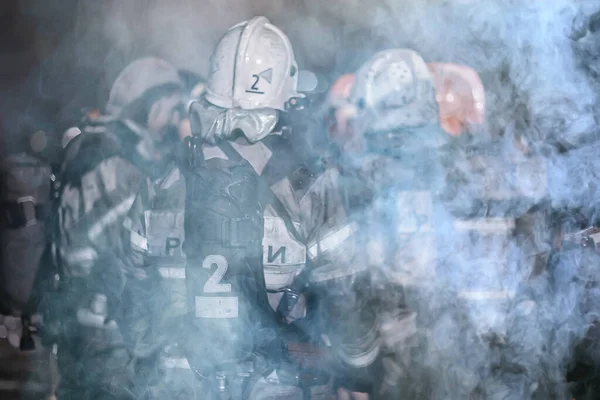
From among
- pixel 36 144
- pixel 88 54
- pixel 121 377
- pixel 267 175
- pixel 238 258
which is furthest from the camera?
pixel 88 54

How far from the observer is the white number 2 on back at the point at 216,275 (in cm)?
200

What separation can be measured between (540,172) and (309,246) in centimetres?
116

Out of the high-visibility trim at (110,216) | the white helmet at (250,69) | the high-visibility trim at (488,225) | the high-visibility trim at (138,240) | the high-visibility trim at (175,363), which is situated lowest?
the high-visibility trim at (175,363)

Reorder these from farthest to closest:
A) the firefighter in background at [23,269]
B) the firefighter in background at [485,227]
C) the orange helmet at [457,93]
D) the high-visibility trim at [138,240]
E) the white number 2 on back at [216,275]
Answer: the orange helmet at [457,93], the firefighter in background at [23,269], the firefighter in background at [485,227], the high-visibility trim at [138,240], the white number 2 on back at [216,275]

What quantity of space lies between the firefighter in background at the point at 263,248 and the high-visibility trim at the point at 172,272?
0.53 feet

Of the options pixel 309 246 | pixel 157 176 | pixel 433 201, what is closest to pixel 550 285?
pixel 433 201

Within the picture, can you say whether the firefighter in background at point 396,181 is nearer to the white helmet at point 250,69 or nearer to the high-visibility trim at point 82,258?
the white helmet at point 250,69

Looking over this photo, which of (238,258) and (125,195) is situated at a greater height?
(125,195)

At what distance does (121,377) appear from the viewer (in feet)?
8.09

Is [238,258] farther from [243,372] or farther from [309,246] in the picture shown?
[243,372]

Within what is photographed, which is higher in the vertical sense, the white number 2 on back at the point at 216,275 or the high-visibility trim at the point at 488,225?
the high-visibility trim at the point at 488,225

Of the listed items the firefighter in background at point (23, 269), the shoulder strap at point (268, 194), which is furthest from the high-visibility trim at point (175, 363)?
the firefighter in background at point (23, 269)

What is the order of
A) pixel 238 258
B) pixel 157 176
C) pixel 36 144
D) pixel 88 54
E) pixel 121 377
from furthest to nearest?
1. pixel 88 54
2. pixel 36 144
3. pixel 121 377
4. pixel 157 176
5. pixel 238 258

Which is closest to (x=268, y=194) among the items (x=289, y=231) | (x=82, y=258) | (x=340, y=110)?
(x=289, y=231)
